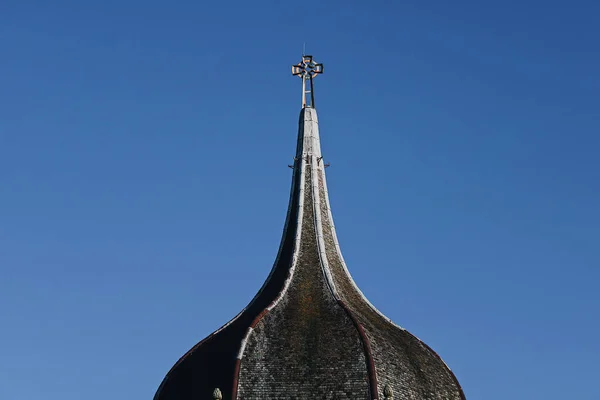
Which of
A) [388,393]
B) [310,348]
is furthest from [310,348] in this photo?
[388,393]

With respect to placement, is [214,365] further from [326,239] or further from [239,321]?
[326,239]

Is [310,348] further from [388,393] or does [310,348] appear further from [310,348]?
[388,393]

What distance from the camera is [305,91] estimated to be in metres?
55.0

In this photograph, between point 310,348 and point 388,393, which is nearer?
point 388,393

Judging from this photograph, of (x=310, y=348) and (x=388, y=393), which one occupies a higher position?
(x=310, y=348)

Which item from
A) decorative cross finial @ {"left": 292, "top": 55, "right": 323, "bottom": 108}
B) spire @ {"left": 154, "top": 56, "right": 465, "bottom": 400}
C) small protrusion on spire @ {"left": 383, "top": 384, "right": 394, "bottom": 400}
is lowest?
small protrusion on spire @ {"left": 383, "top": 384, "right": 394, "bottom": 400}

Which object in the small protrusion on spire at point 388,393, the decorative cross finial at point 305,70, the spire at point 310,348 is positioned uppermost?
the decorative cross finial at point 305,70

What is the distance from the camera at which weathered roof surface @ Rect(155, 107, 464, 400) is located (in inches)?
1768

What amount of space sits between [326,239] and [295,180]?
2794 mm

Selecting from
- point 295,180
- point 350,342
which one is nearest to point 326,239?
point 295,180

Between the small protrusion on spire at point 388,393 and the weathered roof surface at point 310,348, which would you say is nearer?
the small protrusion on spire at point 388,393

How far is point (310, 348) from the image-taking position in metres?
45.6

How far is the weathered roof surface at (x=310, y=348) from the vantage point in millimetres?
44906

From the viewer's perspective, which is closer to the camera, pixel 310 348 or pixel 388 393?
pixel 388 393
